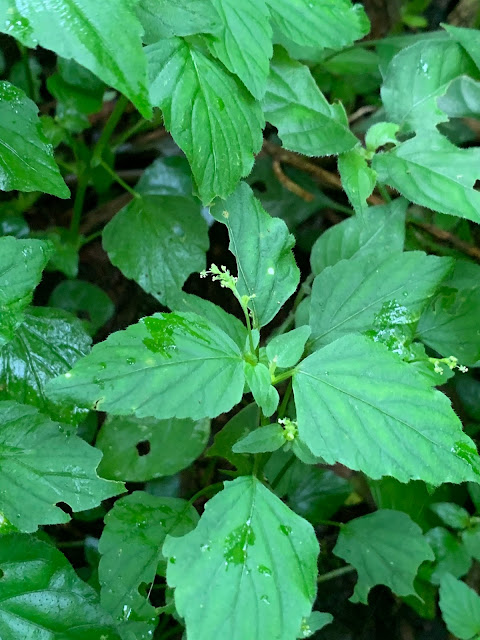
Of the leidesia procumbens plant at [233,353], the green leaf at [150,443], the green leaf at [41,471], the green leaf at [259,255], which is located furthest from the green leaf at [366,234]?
the green leaf at [41,471]

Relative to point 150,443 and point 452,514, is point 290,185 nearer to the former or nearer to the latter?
point 150,443

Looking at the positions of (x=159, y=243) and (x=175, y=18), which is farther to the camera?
(x=159, y=243)

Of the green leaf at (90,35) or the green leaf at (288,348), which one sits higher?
the green leaf at (90,35)

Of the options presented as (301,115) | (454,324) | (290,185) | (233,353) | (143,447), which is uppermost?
(301,115)

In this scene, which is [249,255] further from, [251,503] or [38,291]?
[38,291]

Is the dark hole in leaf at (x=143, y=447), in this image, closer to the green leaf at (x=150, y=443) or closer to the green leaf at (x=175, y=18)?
the green leaf at (x=150, y=443)

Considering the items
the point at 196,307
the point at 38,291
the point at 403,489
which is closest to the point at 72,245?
the point at 38,291

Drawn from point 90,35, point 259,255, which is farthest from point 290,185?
point 90,35

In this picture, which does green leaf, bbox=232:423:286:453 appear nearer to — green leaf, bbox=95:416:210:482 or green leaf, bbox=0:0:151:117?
green leaf, bbox=95:416:210:482
